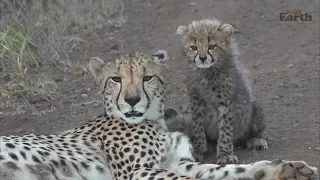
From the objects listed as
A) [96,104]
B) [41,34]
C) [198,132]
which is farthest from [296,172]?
[41,34]

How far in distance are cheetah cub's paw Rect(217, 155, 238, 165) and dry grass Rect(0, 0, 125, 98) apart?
2146 millimetres

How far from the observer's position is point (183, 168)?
418 centimetres

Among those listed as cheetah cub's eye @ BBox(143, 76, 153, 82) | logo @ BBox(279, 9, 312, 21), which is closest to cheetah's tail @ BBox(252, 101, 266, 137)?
cheetah cub's eye @ BBox(143, 76, 153, 82)

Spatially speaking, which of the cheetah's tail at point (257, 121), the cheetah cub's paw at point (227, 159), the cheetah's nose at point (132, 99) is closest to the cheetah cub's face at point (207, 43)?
the cheetah's tail at point (257, 121)

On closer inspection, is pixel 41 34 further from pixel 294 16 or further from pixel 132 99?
pixel 132 99

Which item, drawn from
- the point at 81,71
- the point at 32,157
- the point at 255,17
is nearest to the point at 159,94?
the point at 32,157

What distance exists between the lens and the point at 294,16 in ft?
25.5

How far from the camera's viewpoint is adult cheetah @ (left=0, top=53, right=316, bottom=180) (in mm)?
3975

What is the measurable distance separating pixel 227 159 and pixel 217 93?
0.49m

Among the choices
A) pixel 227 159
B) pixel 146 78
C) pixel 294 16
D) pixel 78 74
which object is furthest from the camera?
pixel 294 16

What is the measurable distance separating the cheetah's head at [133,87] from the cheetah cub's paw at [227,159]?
55 centimetres

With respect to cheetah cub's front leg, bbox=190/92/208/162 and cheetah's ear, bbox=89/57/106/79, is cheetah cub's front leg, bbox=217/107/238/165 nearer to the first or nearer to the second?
cheetah cub's front leg, bbox=190/92/208/162

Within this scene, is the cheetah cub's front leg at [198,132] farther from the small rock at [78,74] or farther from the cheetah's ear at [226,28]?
the small rock at [78,74]

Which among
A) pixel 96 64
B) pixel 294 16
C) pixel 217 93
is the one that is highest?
pixel 294 16
